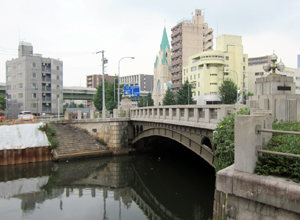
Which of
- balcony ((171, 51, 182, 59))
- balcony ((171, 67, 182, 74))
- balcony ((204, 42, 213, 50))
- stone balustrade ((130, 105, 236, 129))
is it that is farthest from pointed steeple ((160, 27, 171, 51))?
stone balustrade ((130, 105, 236, 129))

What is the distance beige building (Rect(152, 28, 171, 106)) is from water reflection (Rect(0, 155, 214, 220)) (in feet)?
170

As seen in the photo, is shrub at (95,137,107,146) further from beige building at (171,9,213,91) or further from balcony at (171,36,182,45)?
balcony at (171,36,182,45)

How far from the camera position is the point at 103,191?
1667 cm

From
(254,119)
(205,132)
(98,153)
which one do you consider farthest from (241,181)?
(98,153)

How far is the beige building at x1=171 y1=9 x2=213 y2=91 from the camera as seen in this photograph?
68250mm

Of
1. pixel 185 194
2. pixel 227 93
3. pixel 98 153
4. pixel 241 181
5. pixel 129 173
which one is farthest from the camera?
pixel 227 93

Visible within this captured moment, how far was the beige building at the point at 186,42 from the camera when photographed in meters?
68.2

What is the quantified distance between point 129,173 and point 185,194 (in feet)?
22.3

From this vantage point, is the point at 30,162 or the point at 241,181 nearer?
the point at 241,181

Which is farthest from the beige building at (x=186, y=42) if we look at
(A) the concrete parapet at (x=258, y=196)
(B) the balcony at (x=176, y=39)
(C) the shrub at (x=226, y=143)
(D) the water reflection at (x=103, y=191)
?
(A) the concrete parapet at (x=258, y=196)

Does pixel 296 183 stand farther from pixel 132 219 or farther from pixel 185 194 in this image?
pixel 185 194

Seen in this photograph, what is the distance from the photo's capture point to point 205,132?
13125mm

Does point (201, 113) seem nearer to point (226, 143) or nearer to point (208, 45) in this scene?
point (226, 143)

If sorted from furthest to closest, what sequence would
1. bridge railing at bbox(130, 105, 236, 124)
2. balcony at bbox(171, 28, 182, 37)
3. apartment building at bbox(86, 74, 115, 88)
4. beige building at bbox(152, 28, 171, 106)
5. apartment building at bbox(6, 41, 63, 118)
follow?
apartment building at bbox(86, 74, 115, 88)
beige building at bbox(152, 28, 171, 106)
balcony at bbox(171, 28, 182, 37)
apartment building at bbox(6, 41, 63, 118)
bridge railing at bbox(130, 105, 236, 124)
